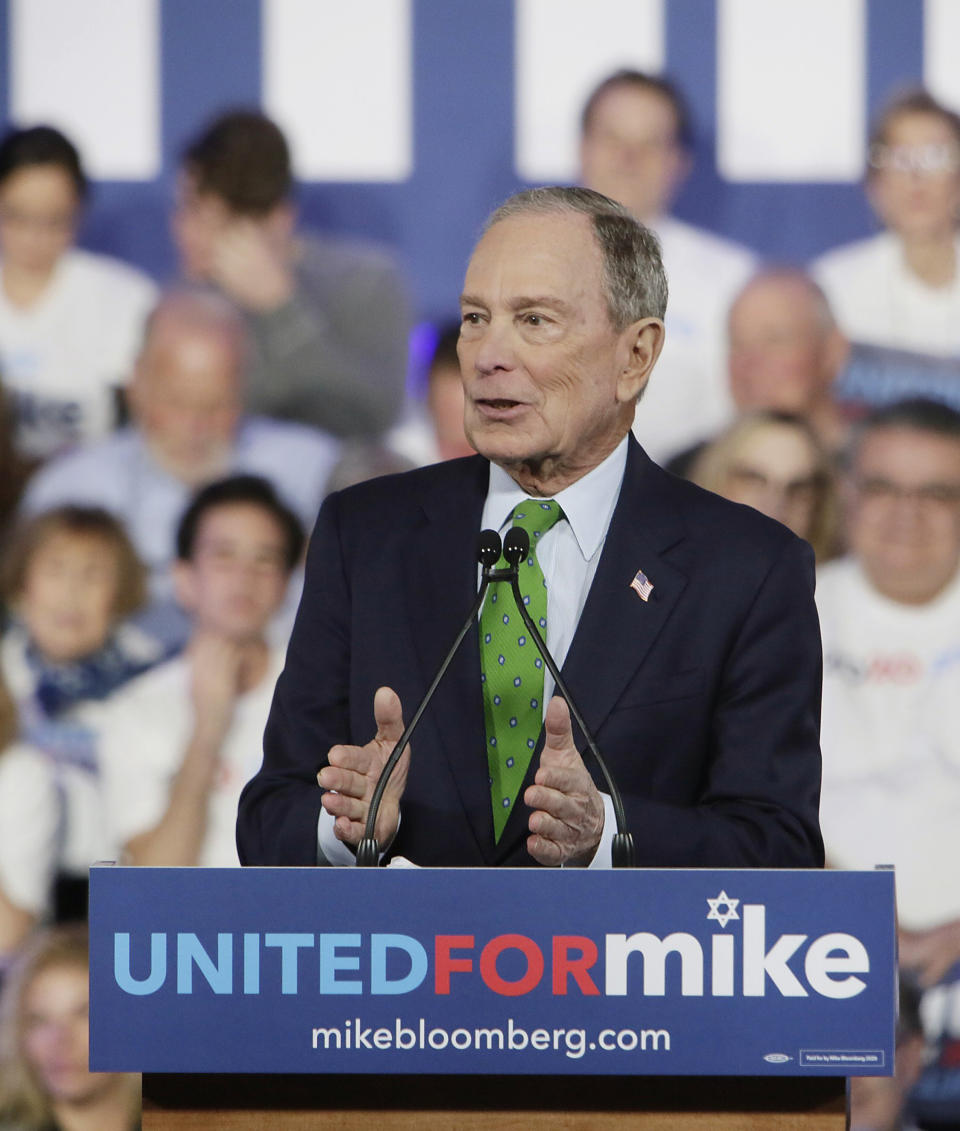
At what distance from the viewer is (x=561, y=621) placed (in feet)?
6.08

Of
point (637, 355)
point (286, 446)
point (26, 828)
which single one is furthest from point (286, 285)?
point (637, 355)

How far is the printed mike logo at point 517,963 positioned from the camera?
1387 mm

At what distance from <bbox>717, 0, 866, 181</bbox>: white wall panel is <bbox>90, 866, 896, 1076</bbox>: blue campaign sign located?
9.88ft

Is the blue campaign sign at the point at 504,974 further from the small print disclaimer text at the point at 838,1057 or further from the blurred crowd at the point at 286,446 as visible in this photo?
the blurred crowd at the point at 286,446

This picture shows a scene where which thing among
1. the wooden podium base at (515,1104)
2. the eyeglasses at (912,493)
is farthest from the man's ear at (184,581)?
the wooden podium base at (515,1104)

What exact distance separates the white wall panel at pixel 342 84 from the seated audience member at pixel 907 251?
1113 mm

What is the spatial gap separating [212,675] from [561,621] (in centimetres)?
235

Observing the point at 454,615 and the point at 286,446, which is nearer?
the point at 454,615

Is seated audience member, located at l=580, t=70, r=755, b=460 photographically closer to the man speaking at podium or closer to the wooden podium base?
the man speaking at podium

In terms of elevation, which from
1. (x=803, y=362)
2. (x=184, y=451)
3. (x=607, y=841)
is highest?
(x=803, y=362)

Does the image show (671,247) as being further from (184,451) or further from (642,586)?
(642,586)

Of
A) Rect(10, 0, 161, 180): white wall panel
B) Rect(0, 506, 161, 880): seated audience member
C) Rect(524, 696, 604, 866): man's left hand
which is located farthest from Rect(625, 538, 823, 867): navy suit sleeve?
Rect(10, 0, 161, 180): white wall panel

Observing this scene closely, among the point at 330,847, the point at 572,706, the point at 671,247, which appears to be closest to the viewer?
the point at 572,706

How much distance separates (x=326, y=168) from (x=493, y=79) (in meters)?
0.47
